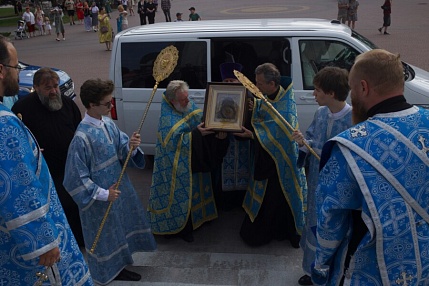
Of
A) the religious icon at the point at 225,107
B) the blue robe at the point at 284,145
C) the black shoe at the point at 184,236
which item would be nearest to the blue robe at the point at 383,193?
the blue robe at the point at 284,145

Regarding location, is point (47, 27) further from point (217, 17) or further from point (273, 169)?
point (273, 169)

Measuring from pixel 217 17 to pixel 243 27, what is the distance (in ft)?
63.1

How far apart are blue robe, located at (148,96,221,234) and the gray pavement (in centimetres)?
33

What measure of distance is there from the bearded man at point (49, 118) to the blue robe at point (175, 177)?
894mm

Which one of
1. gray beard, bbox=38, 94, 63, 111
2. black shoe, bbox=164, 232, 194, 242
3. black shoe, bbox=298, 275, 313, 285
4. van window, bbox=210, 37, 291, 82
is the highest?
van window, bbox=210, 37, 291, 82

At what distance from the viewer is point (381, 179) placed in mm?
2250

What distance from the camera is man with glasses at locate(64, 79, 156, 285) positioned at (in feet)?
12.8

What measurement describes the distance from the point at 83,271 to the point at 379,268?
1.64 m

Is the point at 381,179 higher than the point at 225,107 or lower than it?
higher

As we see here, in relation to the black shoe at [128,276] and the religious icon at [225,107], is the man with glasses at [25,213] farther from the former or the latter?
the religious icon at [225,107]

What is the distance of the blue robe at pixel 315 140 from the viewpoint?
3.97m

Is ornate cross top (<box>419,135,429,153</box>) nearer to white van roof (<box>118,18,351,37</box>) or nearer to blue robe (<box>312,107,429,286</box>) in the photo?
blue robe (<box>312,107,429,286</box>)

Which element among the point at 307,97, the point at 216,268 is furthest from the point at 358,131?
the point at 307,97

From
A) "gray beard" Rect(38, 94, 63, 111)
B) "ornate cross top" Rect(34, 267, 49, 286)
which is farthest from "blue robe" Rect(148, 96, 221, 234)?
"ornate cross top" Rect(34, 267, 49, 286)
